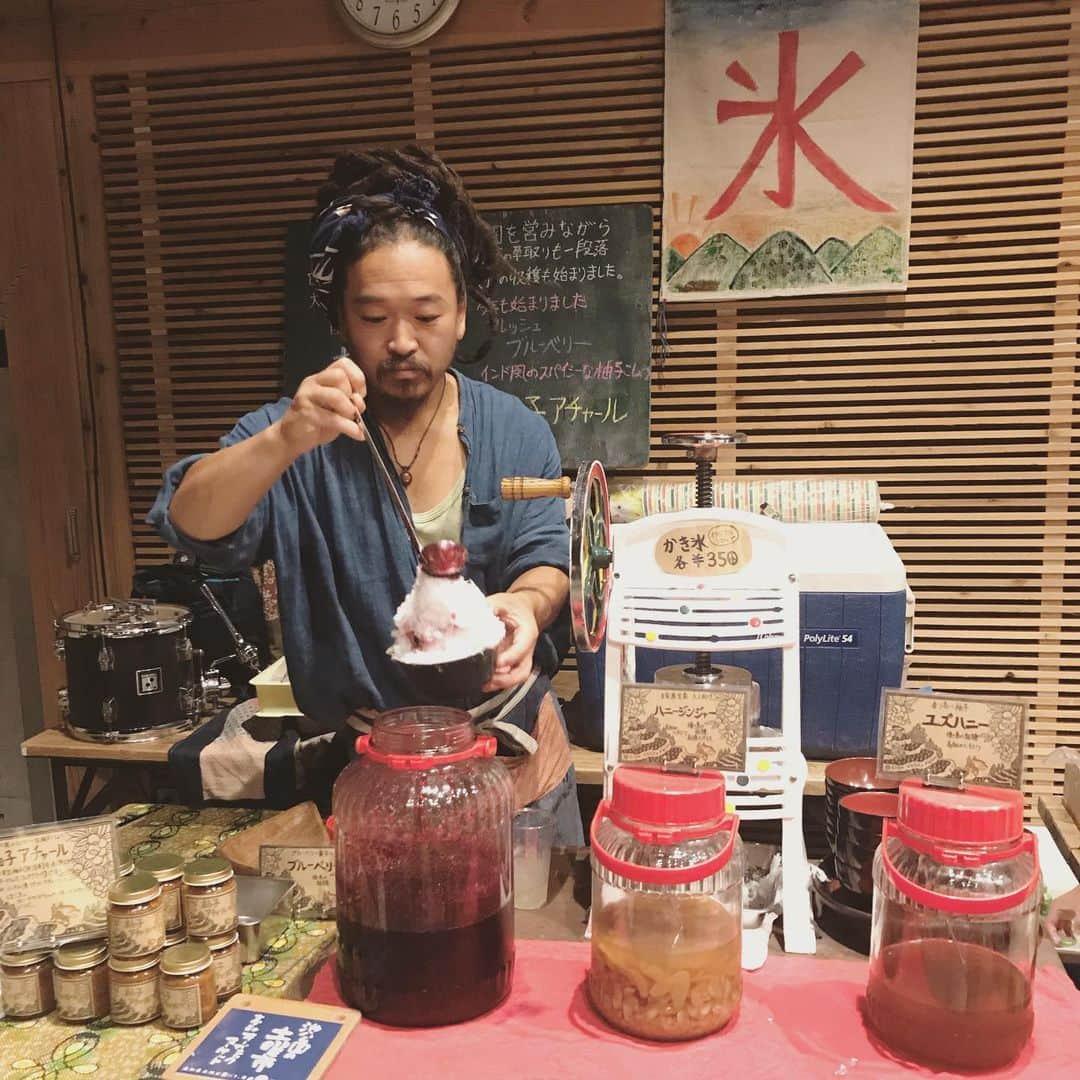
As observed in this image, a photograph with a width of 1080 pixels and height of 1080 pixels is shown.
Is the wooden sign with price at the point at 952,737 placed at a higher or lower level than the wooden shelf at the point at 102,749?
higher

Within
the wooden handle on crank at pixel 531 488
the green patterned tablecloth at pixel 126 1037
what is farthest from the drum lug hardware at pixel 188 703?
the wooden handle on crank at pixel 531 488

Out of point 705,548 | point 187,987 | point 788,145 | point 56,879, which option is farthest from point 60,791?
point 788,145

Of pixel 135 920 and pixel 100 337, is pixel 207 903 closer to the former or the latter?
pixel 135 920

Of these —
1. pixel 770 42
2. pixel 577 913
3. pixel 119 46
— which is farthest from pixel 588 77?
pixel 577 913

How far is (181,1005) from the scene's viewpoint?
114 cm

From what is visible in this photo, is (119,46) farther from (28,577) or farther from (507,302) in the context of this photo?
(28,577)

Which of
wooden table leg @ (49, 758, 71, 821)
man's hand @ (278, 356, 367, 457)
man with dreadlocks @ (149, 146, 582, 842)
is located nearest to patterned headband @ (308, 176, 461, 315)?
man with dreadlocks @ (149, 146, 582, 842)

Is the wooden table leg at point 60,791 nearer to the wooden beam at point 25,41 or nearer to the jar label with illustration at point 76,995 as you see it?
the jar label with illustration at point 76,995

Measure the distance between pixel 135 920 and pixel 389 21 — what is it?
2992mm

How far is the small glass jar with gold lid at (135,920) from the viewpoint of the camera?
3.74ft

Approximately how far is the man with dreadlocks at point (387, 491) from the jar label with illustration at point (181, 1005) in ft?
1.88

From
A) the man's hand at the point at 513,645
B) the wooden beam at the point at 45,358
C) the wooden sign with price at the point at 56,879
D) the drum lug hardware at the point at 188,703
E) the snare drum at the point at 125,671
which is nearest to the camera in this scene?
the wooden sign with price at the point at 56,879

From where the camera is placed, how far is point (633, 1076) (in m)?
1.05

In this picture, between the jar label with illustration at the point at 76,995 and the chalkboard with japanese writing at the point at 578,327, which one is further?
the chalkboard with japanese writing at the point at 578,327
